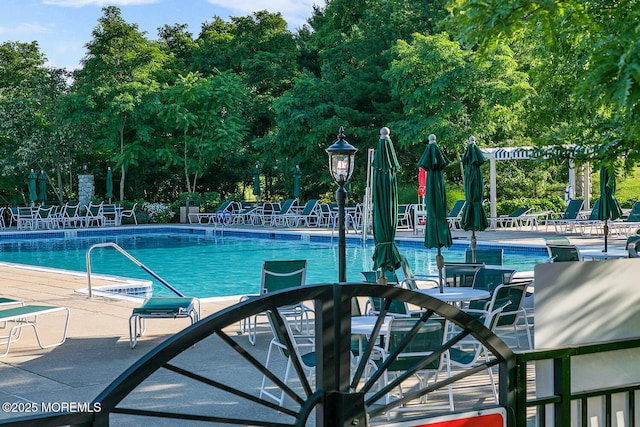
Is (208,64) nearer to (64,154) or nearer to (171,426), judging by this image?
(64,154)

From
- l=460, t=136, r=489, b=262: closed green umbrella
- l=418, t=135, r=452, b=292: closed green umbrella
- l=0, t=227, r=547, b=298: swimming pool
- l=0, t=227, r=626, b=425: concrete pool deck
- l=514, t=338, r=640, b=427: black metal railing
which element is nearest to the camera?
l=514, t=338, r=640, b=427: black metal railing

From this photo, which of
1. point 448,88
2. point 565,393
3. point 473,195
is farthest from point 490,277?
point 448,88

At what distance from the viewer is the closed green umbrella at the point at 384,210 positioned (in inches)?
291

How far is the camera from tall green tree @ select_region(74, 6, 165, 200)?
28.7 m

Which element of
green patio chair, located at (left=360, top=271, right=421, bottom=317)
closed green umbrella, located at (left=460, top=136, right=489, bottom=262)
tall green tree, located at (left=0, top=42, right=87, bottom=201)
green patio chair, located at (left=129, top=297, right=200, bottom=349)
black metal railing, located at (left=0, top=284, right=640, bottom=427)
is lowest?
green patio chair, located at (left=129, top=297, right=200, bottom=349)

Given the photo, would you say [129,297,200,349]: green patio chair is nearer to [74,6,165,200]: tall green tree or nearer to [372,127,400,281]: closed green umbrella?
[372,127,400,281]: closed green umbrella

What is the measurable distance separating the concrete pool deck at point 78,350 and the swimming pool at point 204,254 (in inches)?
113

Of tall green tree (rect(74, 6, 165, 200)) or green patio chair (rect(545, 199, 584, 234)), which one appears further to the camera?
tall green tree (rect(74, 6, 165, 200))

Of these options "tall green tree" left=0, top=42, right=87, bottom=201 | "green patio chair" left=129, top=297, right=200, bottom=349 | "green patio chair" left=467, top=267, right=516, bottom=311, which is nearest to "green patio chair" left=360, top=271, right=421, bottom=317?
"green patio chair" left=467, top=267, right=516, bottom=311

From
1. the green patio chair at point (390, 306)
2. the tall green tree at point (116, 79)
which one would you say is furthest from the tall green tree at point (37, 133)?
the green patio chair at point (390, 306)

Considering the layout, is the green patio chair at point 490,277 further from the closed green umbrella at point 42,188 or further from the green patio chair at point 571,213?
the closed green umbrella at point 42,188

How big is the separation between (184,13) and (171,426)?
39.8 meters

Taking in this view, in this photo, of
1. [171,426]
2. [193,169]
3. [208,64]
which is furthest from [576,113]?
[208,64]

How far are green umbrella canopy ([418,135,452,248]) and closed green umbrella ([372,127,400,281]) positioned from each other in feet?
1.14
